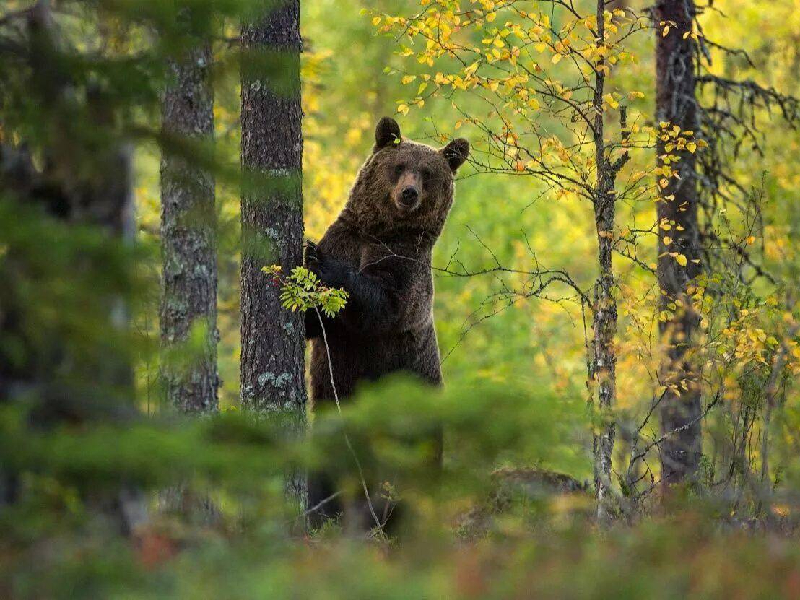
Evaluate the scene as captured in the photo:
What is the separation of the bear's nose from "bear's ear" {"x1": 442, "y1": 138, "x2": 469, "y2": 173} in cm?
75

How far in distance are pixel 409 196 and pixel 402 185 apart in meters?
0.14

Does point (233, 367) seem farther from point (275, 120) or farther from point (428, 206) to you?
point (275, 120)

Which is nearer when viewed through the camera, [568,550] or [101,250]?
[101,250]

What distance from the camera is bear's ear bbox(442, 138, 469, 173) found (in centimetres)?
856

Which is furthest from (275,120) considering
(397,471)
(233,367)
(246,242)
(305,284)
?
(233,367)

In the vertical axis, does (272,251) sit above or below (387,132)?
below

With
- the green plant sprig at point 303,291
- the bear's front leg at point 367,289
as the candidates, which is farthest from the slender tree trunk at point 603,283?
the green plant sprig at point 303,291

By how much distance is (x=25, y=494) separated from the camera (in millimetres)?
3449

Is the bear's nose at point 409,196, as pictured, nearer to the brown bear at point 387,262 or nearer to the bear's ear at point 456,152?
the brown bear at point 387,262

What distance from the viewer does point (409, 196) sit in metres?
7.99

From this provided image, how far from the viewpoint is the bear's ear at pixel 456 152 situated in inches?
337

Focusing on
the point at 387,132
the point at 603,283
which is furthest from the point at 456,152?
the point at 603,283

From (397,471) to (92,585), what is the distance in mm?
Result: 1447

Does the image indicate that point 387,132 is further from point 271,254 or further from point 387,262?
point 271,254
